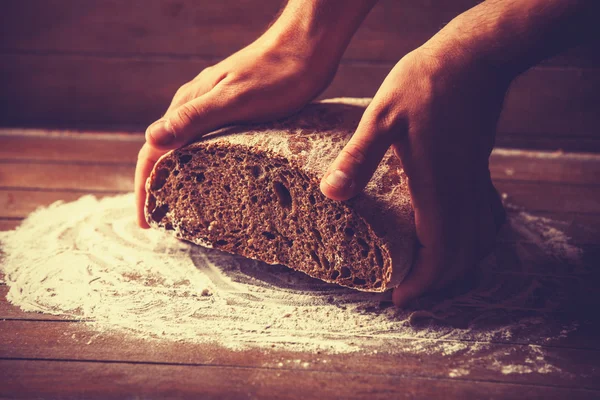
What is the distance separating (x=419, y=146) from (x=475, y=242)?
252 mm

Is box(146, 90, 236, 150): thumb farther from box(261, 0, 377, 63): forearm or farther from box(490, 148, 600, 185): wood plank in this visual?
box(490, 148, 600, 185): wood plank

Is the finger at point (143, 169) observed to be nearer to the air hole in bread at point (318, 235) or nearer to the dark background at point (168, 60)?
the air hole in bread at point (318, 235)

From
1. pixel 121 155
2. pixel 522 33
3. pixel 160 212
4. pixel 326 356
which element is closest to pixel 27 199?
pixel 121 155

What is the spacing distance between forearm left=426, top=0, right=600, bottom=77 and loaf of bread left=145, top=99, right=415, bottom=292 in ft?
0.89

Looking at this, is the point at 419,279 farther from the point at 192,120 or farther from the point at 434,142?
Result: the point at 192,120

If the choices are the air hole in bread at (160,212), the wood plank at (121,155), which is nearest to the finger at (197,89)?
the air hole in bread at (160,212)

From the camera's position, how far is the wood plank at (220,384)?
882 millimetres

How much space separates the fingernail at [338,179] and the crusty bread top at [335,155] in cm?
10

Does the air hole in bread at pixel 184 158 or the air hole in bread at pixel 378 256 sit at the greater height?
the air hole in bread at pixel 184 158

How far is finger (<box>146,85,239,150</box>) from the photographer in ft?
3.72

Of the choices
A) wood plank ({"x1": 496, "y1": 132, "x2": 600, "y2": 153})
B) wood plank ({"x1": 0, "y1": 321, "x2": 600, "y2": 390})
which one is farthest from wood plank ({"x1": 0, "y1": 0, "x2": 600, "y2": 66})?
wood plank ({"x1": 0, "y1": 321, "x2": 600, "y2": 390})

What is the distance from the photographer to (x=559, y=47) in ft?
3.37

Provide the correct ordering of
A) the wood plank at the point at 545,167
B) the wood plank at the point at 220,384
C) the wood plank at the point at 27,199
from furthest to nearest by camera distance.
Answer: the wood plank at the point at 545,167, the wood plank at the point at 27,199, the wood plank at the point at 220,384

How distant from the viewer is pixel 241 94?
1.16 metres
